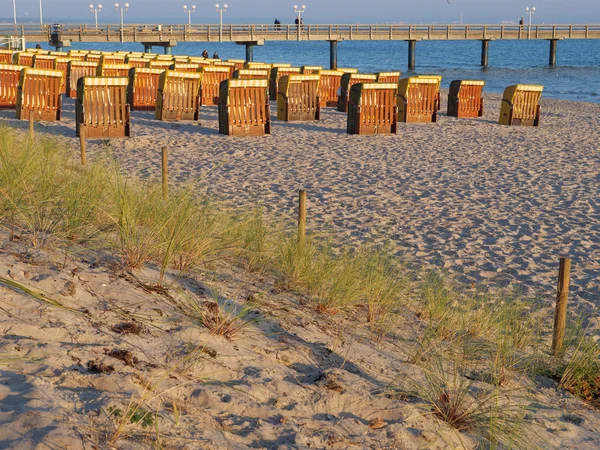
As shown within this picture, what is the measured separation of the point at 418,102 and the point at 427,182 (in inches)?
296

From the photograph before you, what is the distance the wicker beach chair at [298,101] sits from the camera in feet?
55.9

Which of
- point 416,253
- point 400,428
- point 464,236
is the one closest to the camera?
point 400,428

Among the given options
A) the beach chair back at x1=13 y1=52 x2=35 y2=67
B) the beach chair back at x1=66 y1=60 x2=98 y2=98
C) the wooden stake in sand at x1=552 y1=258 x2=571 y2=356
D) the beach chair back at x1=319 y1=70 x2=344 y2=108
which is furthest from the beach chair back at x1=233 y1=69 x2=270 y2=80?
the wooden stake in sand at x1=552 y1=258 x2=571 y2=356

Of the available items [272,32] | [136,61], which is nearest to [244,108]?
[136,61]

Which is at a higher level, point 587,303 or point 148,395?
point 148,395

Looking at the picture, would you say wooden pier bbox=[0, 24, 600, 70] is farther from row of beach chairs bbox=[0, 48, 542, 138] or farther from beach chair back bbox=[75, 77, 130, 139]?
beach chair back bbox=[75, 77, 130, 139]

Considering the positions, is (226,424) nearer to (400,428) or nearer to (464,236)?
(400,428)

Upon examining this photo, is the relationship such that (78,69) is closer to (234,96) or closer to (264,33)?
(234,96)

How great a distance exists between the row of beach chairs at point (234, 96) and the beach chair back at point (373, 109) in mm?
20

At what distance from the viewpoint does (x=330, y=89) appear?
68.1 feet

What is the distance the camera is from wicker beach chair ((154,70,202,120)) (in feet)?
53.0

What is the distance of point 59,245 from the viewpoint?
531 centimetres

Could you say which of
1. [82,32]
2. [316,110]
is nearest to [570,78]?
[82,32]

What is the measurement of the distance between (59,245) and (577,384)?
339cm
